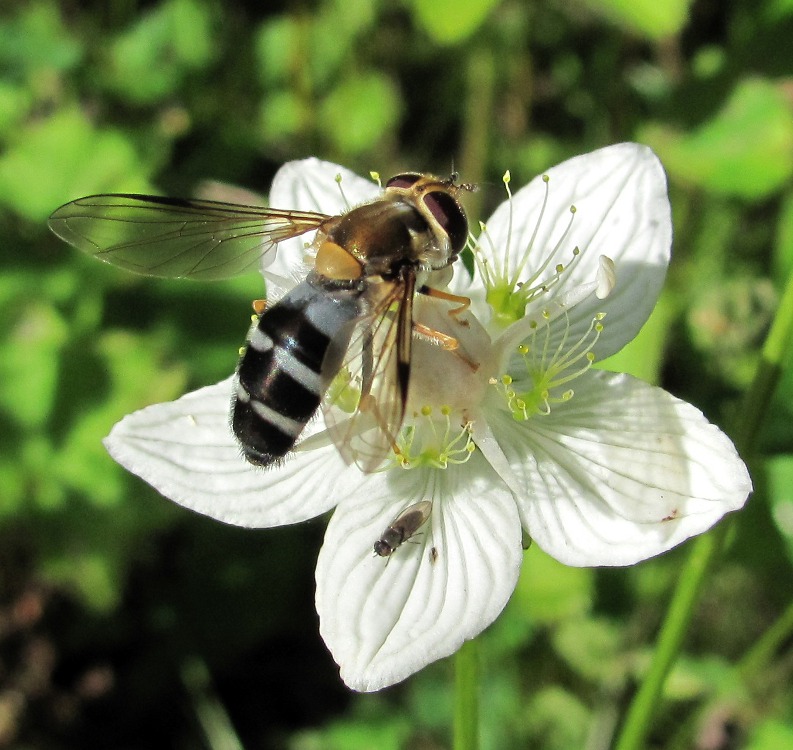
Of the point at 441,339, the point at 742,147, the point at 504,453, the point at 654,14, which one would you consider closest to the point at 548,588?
the point at 504,453

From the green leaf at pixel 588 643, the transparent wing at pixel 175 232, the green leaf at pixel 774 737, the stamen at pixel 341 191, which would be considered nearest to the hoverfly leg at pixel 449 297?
the transparent wing at pixel 175 232

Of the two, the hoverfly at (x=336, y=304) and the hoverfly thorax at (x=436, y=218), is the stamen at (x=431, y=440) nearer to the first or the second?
the hoverfly at (x=336, y=304)

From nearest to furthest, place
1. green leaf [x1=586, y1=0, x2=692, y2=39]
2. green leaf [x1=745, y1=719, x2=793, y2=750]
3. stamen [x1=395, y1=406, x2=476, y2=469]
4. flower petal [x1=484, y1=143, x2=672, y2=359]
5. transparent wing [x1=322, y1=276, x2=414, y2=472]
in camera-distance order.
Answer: transparent wing [x1=322, y1=276, x2=414, y2=472]
stamen [x1=395, y1=406, x2=476, y2=469]
flower petal [x1=484, y1=143, x2=672, y2=359]
green leaf [x1=745, y1=719, x2=793, y2=750]
green leaf [x1=586, y1=0, x2=692, y2=39]

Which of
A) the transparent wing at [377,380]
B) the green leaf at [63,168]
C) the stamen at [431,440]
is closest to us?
the transparent wing at [377,380]

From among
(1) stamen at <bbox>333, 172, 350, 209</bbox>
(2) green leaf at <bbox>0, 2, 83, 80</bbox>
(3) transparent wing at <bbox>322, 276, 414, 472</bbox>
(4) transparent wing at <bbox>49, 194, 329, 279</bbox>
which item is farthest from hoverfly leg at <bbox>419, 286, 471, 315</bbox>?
(2) green leaf at <bbox>0, 2, 83, 80</bbox>

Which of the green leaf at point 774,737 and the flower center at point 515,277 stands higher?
the flower center at point 515,277

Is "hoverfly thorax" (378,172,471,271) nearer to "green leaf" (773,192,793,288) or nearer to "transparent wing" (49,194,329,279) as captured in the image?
"transparent wing" (49,194,329,279)

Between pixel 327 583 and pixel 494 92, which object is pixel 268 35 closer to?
pixel 494 92
